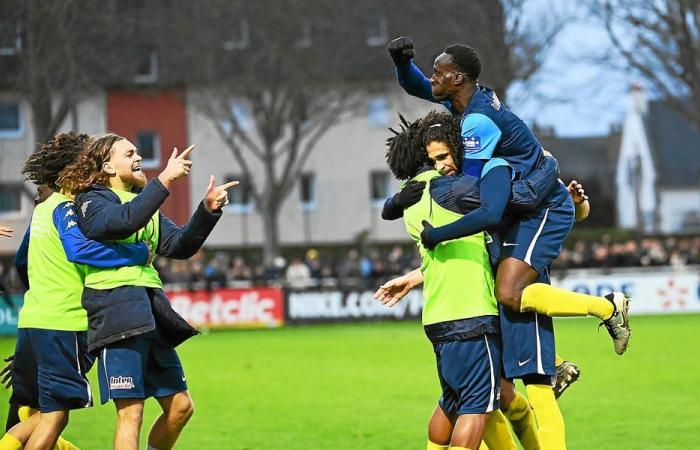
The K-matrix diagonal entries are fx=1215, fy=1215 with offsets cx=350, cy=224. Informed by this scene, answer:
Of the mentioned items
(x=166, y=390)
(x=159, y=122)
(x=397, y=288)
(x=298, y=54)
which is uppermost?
(x=298, y=54)

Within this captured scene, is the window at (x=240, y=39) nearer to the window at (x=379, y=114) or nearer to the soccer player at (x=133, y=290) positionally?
the window at (x=379, y=114)

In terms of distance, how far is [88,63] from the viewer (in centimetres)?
3064

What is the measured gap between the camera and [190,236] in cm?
730

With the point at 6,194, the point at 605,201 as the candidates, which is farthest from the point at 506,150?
the point at 605,201

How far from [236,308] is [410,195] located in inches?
840

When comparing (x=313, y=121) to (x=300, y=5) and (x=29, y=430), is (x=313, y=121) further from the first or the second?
(x=29, y=430)

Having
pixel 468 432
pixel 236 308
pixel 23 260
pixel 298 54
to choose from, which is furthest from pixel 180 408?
pixel 298 54

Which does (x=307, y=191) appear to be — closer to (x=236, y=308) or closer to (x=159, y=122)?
(x=159, y=122)

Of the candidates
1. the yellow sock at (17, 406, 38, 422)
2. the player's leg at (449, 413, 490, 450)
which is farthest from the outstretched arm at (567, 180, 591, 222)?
the yellow sock at (17, 406, 38, 422)

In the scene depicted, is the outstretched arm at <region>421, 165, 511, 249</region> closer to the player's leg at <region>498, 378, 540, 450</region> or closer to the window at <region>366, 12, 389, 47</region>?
the player's leg at <region>498, 378, 540, 450</region>

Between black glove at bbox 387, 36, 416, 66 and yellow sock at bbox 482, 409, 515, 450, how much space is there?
2.27 metres

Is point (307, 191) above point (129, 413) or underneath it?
above

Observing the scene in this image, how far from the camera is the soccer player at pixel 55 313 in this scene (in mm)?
7086

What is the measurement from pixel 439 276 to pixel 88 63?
83.1 feet
